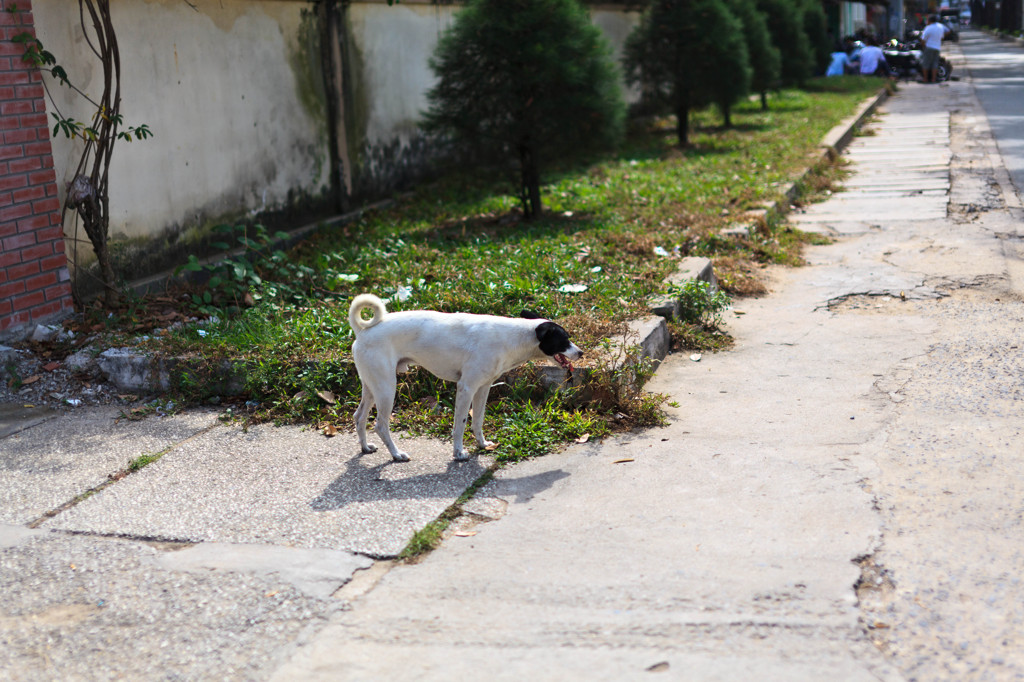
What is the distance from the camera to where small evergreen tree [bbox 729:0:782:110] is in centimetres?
1542

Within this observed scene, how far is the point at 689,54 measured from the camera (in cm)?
1346

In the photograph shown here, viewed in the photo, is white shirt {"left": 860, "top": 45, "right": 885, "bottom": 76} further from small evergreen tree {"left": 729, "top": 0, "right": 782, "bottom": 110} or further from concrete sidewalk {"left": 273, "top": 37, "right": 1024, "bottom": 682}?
concrete sidewalk {"left": 273, "top": 37, "right": 1024, "bottom": 682}

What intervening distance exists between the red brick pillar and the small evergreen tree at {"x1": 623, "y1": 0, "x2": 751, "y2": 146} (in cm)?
981

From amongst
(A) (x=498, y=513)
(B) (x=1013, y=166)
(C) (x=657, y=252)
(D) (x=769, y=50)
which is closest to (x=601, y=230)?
(C) (x=657, y=252)

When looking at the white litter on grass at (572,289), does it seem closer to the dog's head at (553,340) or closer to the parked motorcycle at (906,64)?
the dog's head at (553,340)

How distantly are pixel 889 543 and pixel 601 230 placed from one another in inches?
191

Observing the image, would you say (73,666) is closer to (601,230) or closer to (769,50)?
(601,230)

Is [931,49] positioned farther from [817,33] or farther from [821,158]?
[821,158]

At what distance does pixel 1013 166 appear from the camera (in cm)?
1124

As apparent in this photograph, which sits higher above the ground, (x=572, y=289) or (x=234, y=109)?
(x=234, y=109)

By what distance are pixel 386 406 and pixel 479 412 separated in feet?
1.47

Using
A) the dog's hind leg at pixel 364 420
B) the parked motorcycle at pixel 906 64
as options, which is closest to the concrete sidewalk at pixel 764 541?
the dog's hind leg at pixel 364 420

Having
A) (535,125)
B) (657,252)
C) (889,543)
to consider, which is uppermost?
(535,125)

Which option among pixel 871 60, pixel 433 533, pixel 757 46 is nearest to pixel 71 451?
pixel 433 533
